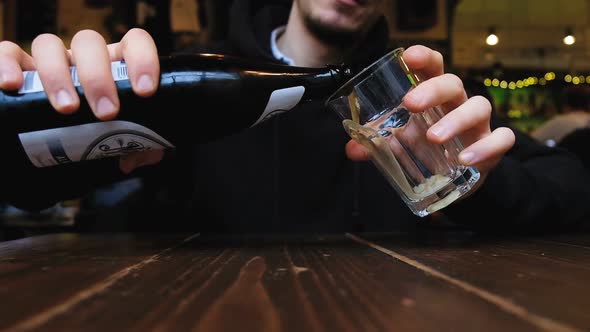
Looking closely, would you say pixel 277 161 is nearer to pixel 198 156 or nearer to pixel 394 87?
pixel 198 156

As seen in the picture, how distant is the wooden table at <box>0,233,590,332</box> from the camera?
215 millimetres

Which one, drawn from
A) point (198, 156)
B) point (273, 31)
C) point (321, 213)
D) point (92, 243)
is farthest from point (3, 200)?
point (273, 31)

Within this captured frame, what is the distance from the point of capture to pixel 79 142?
536 millimetres

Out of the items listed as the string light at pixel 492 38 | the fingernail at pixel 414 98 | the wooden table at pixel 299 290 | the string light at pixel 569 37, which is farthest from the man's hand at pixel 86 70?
the string light at pixel 569 37

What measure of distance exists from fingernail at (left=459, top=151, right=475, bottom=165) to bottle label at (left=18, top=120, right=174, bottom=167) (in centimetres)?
35

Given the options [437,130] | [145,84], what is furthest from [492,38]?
[145,84]

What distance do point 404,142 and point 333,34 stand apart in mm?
548

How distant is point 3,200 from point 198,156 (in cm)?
42

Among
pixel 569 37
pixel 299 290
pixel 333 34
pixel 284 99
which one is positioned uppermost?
pixel 569 37

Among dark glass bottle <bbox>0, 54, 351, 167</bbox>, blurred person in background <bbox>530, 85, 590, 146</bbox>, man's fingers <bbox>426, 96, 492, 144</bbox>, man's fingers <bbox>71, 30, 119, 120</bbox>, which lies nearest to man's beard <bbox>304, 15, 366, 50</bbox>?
dark glass bottle <bbox>0, 54, 351, 167</bbox>

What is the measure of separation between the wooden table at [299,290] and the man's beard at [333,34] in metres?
0.62

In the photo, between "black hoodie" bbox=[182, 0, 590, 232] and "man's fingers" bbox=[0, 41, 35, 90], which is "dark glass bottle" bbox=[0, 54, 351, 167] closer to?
"man's fingers" bbox=[0, 41, 35, 90]

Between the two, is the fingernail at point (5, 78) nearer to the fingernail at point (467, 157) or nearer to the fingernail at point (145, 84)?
the fingernail at point (145, 84)

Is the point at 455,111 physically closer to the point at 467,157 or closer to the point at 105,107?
the point at 467,157
